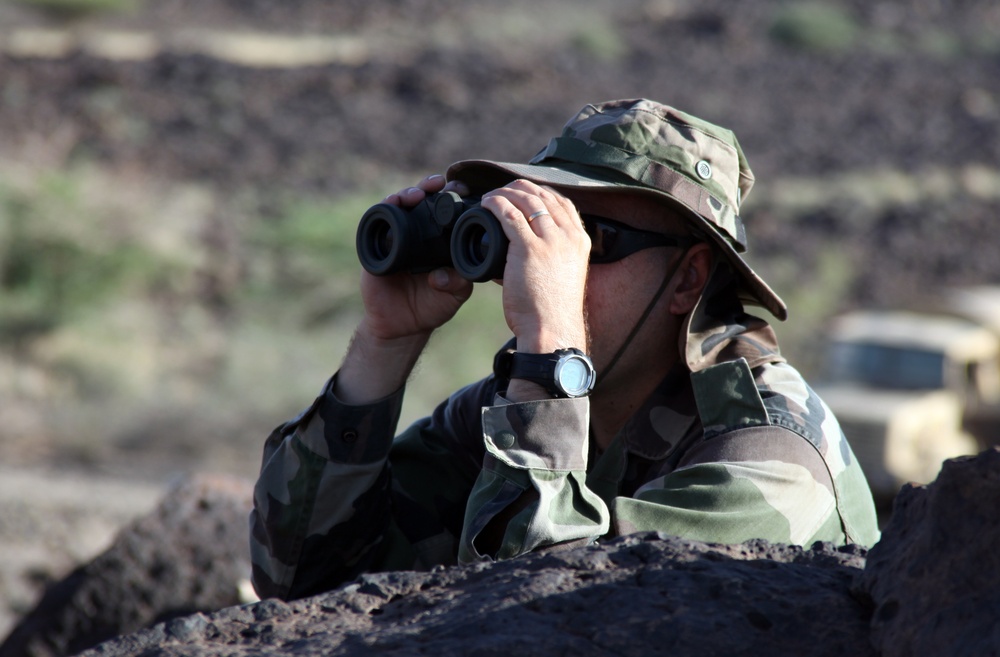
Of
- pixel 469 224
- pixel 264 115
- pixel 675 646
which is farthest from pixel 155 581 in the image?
pixel 264 115

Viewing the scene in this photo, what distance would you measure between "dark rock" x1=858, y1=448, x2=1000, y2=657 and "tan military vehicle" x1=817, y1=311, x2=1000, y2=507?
6722 millimetres

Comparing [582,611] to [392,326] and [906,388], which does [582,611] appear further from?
[906,388]

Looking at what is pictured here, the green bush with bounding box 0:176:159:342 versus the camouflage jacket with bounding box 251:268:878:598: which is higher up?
the green bush with bounding box 0:176:159:342

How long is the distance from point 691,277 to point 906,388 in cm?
696

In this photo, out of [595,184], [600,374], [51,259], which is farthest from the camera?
[51,259]

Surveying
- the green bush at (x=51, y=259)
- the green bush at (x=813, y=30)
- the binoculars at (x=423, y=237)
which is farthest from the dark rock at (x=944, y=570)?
the green bush at (x=813, y=30)

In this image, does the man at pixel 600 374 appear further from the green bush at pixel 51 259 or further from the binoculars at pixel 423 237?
the green bush at pixel 51 259

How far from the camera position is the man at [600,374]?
214 cm

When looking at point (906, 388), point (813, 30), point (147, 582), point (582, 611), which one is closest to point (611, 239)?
point (582, 611)

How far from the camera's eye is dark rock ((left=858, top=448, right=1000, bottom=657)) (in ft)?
4.42

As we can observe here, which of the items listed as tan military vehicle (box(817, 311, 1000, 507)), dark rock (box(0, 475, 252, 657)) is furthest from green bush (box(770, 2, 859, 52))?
dark rock (box(0, 475, 252, 657))

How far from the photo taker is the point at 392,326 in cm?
252

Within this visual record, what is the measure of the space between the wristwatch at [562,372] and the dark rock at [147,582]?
68.6 inches

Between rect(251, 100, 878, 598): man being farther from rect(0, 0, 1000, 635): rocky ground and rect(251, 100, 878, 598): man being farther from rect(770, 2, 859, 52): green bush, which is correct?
rect(770, 2, 859, 52): green bush
